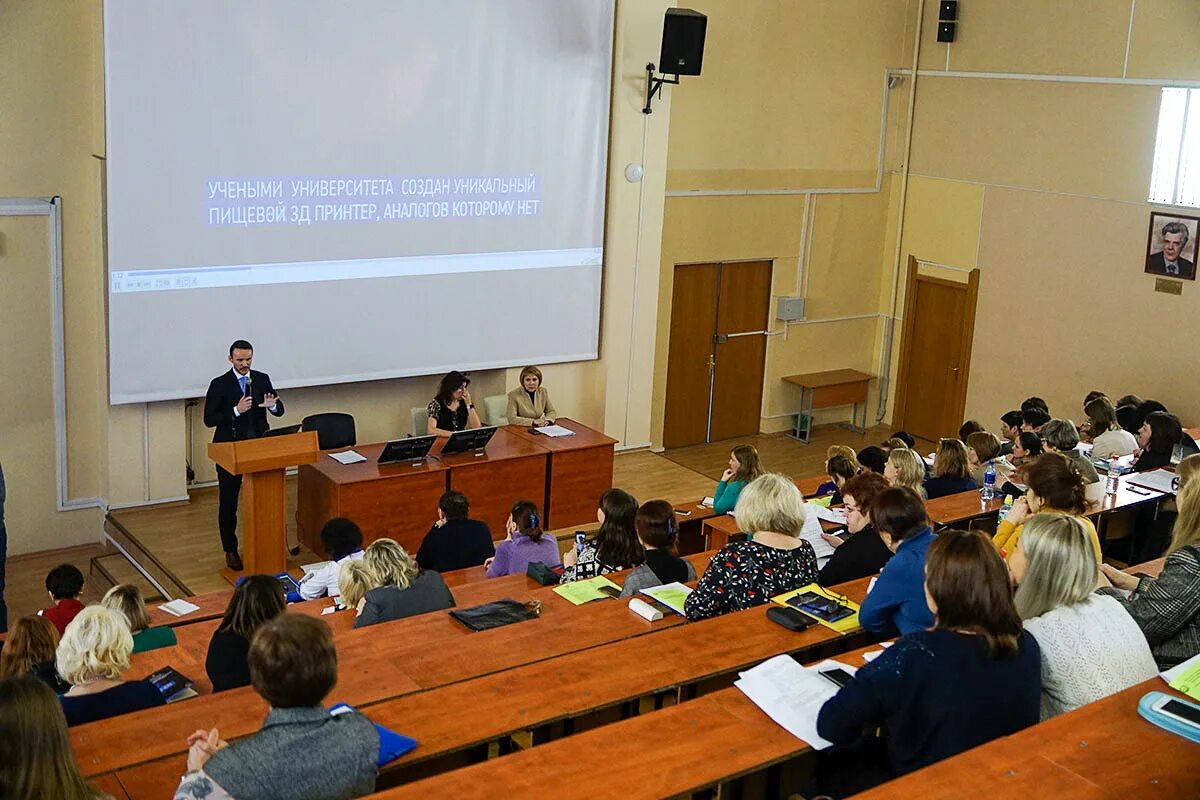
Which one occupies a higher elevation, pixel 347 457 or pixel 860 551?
pixel 860 551

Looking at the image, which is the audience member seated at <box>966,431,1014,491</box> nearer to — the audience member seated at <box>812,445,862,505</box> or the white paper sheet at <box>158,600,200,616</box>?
the audience member seated at <box>812,445,862,505</box>

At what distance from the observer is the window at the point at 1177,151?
9742 millimetres

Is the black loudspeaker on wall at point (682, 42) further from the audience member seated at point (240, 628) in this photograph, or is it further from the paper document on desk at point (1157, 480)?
the audience member seated at point (240, 628)

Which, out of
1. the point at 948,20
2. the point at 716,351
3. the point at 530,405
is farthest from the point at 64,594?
the point at 948,20

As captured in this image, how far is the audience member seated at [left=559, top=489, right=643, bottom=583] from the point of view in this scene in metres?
5.43

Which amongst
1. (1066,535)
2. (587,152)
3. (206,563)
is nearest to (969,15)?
(587,152)

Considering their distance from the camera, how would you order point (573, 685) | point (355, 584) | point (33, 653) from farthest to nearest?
point (355, 584) → point (33, 653) → point (573, 685)

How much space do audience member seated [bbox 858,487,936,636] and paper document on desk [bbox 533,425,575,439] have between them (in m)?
5.20

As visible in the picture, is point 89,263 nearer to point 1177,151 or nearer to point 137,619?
point 137,619

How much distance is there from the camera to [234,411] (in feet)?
25.4

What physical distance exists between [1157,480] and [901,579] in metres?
4.39

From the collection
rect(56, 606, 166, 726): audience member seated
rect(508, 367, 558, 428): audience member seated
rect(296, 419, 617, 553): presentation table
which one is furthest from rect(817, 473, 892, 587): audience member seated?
rect(508, 367, 558, 428): audience member seated

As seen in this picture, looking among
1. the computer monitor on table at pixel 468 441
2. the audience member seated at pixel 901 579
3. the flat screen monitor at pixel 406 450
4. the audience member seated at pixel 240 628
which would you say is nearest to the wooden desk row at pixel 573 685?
the audience member seated at pixel 901 579

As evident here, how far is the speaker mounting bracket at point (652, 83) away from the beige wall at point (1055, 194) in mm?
3017
